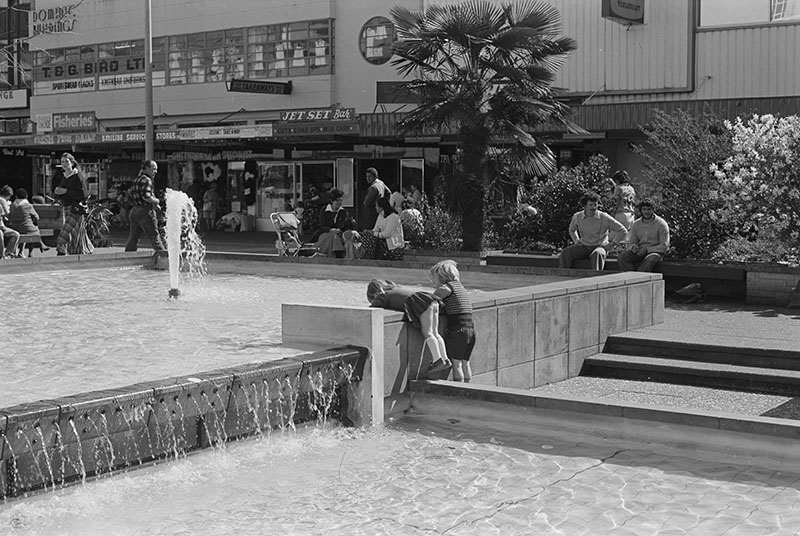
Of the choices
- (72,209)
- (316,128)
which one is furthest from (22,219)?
(316,128)

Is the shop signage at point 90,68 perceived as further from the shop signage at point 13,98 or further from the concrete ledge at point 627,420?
the concrete ledge at point 627,420

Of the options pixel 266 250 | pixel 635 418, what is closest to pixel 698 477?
pixel 635 418

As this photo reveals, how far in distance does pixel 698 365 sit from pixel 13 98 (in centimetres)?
4111

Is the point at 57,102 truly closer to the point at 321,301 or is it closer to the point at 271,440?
the point at 321,301

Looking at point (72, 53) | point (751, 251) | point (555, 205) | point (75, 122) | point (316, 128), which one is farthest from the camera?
point (72, 53)

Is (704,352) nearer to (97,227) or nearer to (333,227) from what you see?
(333,227)

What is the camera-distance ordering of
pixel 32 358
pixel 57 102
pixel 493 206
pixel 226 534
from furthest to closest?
pixel 57 102 → pixel 493 206 → pixel 32 358 → pixel 226 534

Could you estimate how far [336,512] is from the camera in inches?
242

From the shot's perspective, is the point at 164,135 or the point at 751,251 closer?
the point at 751,251

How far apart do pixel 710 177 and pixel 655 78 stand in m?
12.3

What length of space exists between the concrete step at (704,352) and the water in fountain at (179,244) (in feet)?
17.4

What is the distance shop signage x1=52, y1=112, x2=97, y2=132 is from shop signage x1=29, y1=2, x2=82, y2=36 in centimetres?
585

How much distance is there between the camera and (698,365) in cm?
1059

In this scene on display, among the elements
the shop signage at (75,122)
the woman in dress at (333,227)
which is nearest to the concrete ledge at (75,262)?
the woman in dress at (333,227)
